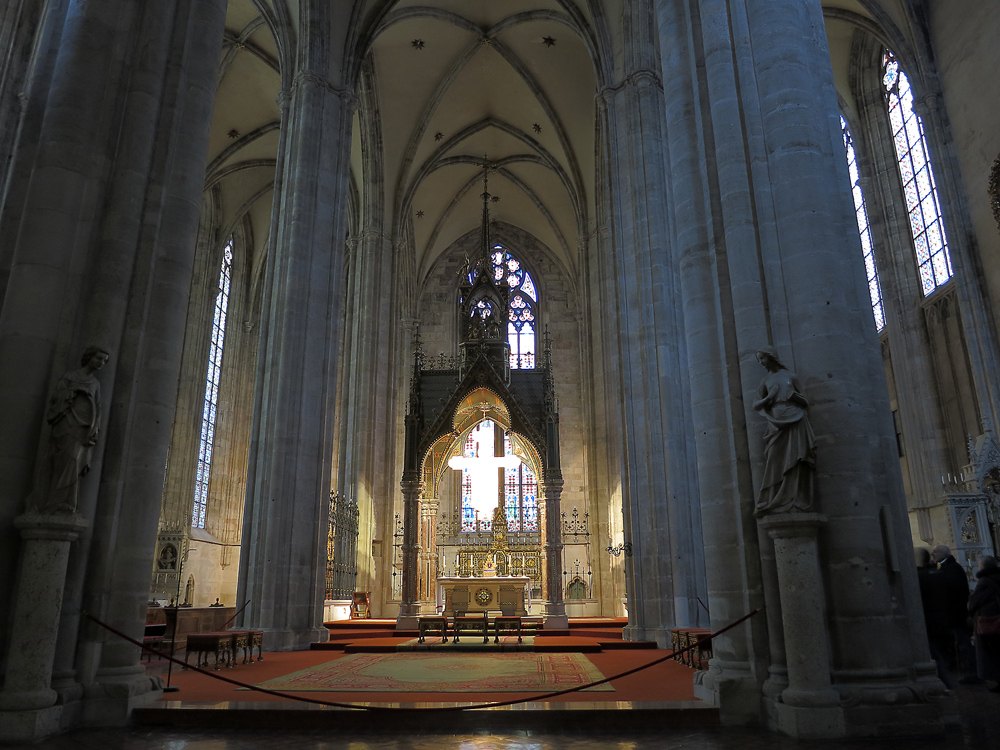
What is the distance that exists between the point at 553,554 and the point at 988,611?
35.8ft

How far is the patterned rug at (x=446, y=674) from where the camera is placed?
24.5ft

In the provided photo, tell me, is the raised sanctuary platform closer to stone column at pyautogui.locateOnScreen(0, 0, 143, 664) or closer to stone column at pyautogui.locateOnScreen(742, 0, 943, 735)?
stone column at pyautogui.locateOnScreen(742, 0, 943, 735)

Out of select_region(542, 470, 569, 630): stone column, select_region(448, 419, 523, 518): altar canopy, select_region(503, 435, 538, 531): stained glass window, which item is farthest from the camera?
select_region(503, 435, 538, 531): stained glass window

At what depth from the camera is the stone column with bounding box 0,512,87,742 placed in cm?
531

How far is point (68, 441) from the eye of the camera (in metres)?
5.88

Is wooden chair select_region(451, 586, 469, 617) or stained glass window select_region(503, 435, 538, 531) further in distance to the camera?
stained glass window select_region(503, 435, 538, 531)

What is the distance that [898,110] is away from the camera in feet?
64.7

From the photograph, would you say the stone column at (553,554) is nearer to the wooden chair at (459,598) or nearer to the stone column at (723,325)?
the wooden chair at (459,598)

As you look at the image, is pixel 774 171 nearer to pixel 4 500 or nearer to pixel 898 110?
pixel 4 500

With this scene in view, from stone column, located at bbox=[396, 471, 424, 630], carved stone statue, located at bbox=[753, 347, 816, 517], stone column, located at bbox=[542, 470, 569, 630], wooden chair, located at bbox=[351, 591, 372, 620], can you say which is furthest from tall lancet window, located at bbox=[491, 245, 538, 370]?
carved stone statue, located at bbox=[753, 347, 816, 517]

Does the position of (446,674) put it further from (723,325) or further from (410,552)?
(410,552)

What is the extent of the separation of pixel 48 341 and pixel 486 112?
21207 millimetres

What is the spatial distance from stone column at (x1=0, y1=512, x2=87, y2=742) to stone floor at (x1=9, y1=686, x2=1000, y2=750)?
0.24m

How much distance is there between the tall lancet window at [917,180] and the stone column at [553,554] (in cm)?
1105
